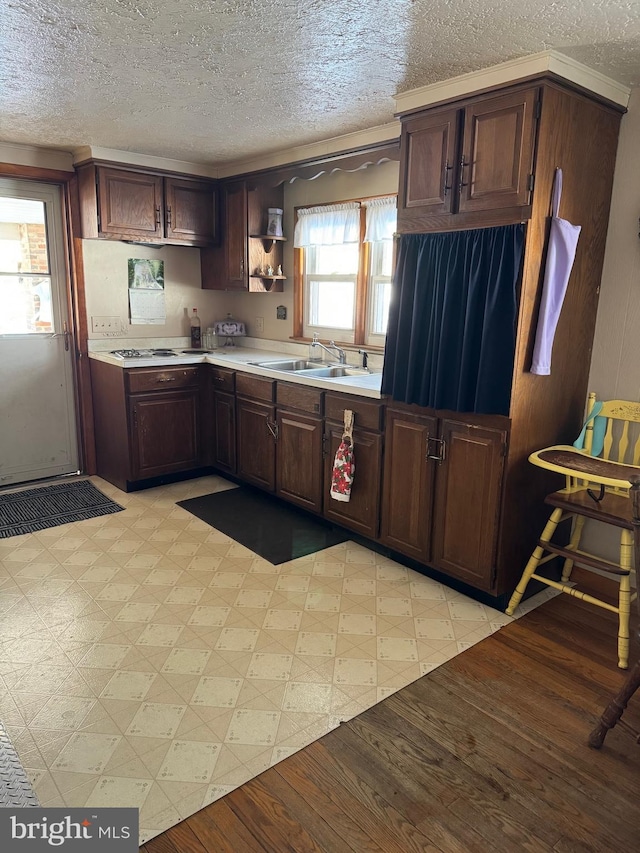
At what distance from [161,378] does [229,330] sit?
3.17 feet

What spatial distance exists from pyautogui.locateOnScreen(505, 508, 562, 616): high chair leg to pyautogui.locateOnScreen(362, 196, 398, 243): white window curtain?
80.3 inches

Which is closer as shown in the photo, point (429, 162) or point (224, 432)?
point (429, 162)

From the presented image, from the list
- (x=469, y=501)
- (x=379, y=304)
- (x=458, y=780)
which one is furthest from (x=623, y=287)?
(x=458, y=780)

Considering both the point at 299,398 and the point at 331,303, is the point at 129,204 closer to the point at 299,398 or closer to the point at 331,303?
the point at 331,303

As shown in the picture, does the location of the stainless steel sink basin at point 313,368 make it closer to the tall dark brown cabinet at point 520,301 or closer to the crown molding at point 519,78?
the tall dark brown cabinet at point 520,301

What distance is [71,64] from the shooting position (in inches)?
99.4

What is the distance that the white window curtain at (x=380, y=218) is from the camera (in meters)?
3.77

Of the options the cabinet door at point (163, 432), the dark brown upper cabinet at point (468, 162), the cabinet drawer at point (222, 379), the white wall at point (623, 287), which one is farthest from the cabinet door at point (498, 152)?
the cabinet door at point (163, 432)

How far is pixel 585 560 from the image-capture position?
261cm

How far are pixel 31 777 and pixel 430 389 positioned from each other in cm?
213

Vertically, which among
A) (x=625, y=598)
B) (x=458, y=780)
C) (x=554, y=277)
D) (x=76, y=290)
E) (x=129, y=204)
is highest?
(x=129, y=204)

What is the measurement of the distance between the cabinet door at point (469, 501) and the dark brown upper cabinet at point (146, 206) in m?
2.72

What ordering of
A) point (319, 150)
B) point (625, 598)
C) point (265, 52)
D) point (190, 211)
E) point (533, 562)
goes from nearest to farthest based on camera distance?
point (265, 52) < point (625, 598) < point (533, 562) < point (319, 150) < point (190, 211)

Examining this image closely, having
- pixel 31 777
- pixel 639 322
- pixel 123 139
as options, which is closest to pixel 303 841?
pixel 31 777
